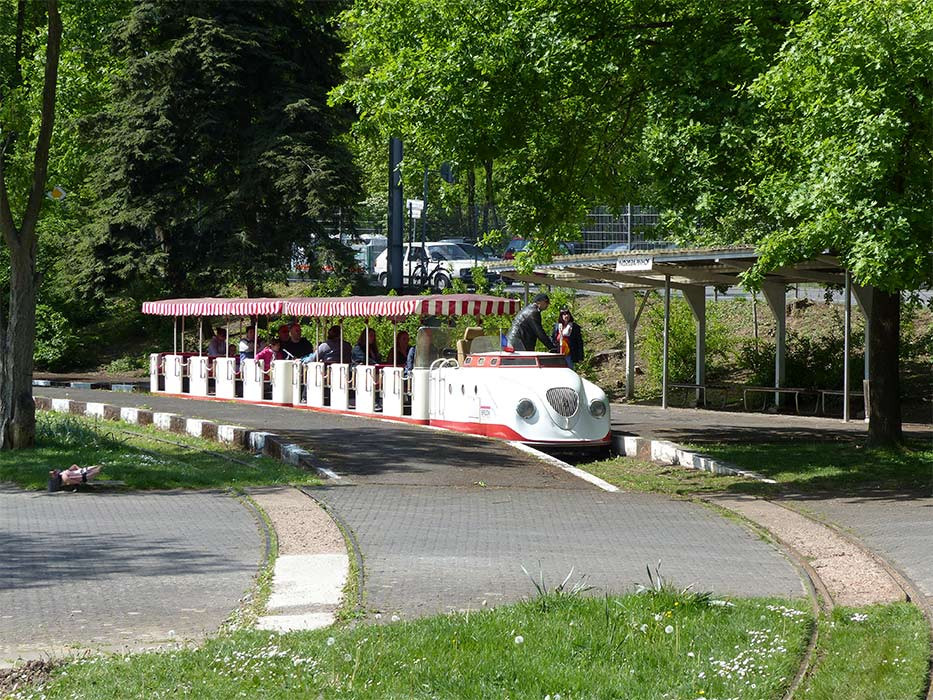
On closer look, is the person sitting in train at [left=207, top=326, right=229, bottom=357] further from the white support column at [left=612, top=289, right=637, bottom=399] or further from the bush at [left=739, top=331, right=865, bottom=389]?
the bush at [left=739, top=331, right=865, bottom=389]

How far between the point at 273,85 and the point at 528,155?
22.6m

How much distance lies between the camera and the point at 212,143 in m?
39.2

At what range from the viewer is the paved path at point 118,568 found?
25.2ft

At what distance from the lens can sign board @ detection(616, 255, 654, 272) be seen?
2508 centimetres

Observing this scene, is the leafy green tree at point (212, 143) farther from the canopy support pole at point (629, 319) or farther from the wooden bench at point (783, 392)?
the wooden bench at point (783, 392)

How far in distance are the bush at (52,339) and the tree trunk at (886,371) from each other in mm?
31756

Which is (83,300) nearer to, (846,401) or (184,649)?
(846,401)

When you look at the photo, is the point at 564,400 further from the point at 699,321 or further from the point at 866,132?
the point at 699,321

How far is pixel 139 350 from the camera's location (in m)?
45.4

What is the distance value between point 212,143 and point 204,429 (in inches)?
793

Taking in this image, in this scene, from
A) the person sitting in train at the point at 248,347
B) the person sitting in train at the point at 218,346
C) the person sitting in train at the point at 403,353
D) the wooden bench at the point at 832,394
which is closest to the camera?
the person sitting in train at the point at 403,353

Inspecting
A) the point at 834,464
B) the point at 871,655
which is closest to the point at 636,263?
the point at 834,464

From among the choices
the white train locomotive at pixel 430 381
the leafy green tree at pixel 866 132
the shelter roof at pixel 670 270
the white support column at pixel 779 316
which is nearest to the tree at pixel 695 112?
the leafy green tree at pixel 866 132

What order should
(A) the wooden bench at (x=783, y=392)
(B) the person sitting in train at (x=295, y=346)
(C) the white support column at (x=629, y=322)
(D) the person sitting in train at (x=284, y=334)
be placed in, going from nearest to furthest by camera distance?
(A) the wooden bench at (x=783, y=392)
(B) the person sitting in train at (x=295, y=346)
(D) the person sitting in train at (x=284, y=334)
(C) the white support column at (x=629, y=322)
